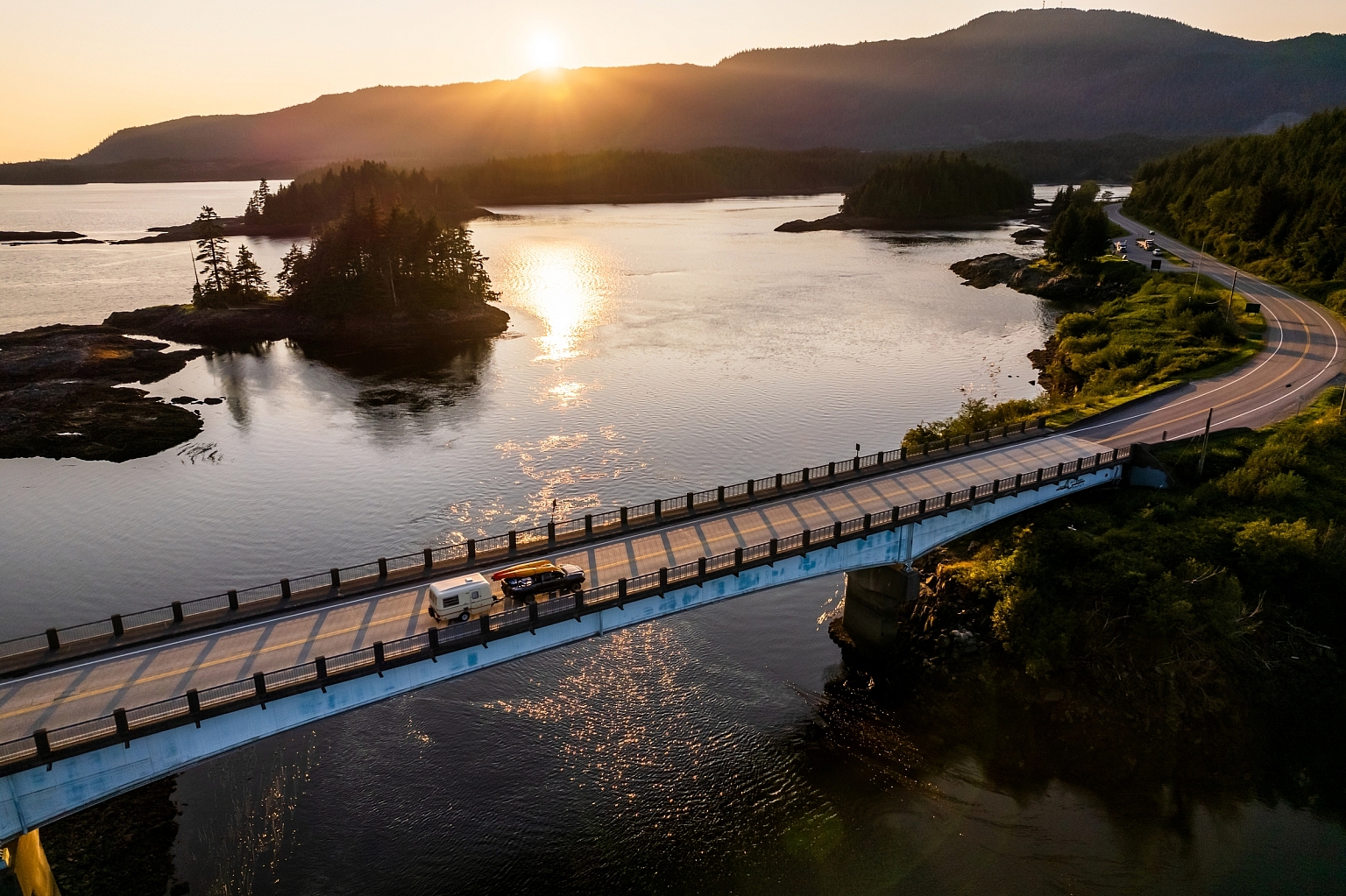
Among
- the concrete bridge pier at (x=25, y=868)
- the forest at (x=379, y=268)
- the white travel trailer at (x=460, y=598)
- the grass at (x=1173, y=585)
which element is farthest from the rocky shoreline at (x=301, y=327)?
the concrete bridge pier at (x=25, y=868)

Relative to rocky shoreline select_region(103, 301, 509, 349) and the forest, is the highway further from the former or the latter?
the forest

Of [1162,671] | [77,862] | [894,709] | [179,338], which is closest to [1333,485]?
[1162,671]

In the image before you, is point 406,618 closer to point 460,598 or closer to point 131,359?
point 460,598

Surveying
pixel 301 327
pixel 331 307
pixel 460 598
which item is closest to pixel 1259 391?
pixel 460 598

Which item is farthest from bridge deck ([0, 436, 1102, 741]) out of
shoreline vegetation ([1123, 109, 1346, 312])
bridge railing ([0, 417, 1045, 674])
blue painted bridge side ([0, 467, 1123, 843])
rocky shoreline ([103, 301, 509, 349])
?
rocky shoreline ([103, 301, 509, 349])

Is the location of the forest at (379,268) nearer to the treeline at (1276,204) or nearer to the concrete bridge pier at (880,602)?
Result: the concrete bridge pier at (880,602)

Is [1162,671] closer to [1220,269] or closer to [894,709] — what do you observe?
[894,709]

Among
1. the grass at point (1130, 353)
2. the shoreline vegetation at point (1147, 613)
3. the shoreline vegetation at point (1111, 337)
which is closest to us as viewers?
the shoreline vegetation at point (1147, 613)
